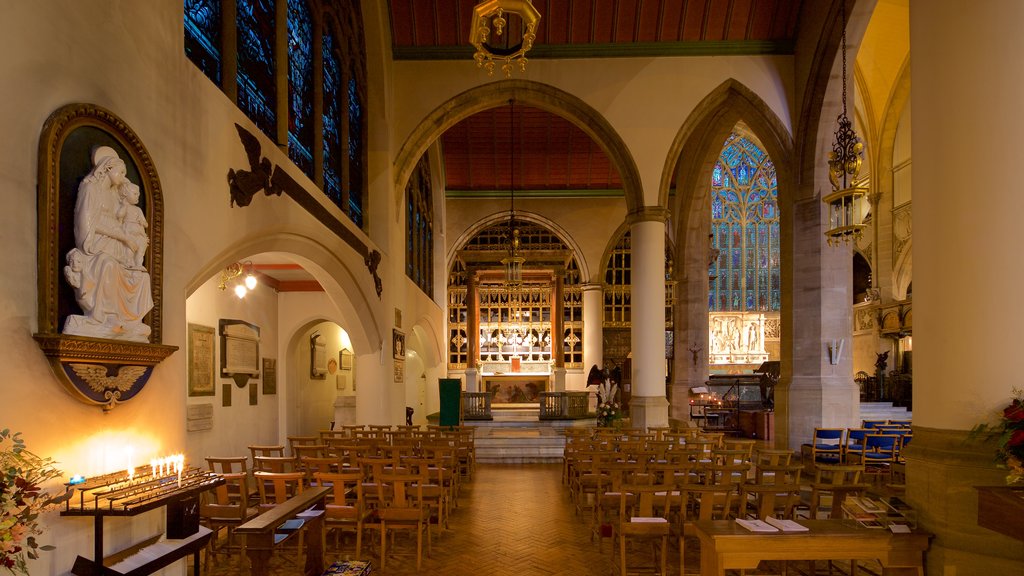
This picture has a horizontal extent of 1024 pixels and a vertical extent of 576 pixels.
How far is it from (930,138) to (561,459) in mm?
9569

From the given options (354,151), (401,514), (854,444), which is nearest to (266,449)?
(401,514)

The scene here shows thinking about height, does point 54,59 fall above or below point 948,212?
above

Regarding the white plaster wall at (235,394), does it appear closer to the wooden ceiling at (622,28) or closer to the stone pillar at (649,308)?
the wooden ceiling at (622,28)

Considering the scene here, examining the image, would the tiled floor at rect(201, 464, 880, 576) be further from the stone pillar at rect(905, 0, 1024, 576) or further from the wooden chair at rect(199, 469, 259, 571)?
the stone pillar at rect(905, 0, 1024, 576)

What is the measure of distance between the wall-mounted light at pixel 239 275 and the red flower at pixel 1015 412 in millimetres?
8187

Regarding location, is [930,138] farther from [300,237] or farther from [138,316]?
[300,237]

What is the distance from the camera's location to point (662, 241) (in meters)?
12.9

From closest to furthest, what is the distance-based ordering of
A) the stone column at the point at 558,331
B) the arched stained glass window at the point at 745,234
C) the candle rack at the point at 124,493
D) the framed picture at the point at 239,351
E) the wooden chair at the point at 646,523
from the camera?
1. the candle rack at the point at 124,493
2. the wooden chair at the point at 646,523
3. the framed picture at the point at 239,351
4. the stone column at the point at 558,331
5. the arched stained glass window at the point at 745,234

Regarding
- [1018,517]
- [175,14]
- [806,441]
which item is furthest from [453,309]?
[1018,517]

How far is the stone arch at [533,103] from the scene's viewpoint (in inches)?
501

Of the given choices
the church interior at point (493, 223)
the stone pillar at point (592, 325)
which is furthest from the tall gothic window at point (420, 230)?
the stone pillar at point (592, 325)

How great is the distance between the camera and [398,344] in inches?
518

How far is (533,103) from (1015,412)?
10635 millimetres

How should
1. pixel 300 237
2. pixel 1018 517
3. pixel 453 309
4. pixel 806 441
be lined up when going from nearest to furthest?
pixel 1018 517 < pixel 300 237 < pixel 806 441 < pixel 453 309
